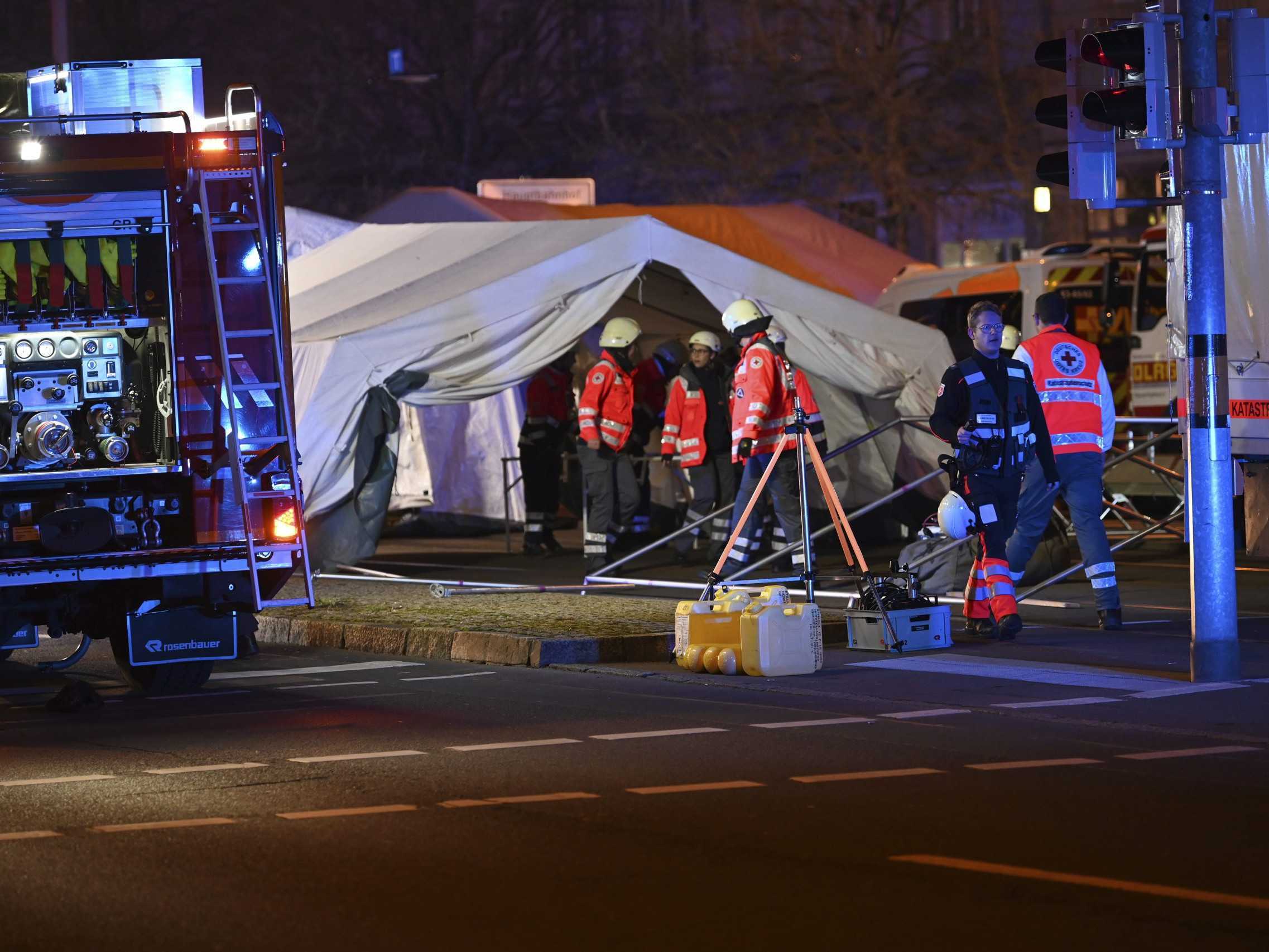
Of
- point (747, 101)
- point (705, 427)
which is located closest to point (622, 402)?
point (705, 427)

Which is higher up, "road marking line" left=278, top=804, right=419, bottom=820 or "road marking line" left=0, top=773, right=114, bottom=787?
"road marking line" left=0, top=773, right=114, bottom=787

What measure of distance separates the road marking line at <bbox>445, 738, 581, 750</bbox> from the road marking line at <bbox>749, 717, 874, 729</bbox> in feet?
2.99

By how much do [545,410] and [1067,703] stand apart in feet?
34.8

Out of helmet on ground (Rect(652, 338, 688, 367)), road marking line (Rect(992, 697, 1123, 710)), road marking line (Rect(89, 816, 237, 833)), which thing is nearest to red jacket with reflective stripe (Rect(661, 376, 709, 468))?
helmet on ground (Rect(652, 338, 688, 367))

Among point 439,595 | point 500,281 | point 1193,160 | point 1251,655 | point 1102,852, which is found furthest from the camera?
point 500,281

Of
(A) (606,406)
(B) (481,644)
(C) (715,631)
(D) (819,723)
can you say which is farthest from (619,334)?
(D) (819,723)

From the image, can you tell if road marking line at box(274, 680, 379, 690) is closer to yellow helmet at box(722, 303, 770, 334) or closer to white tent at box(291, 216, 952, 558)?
white tent at box(291, 216, 952, 558)

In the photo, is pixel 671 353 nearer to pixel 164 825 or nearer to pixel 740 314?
pixel 740 314

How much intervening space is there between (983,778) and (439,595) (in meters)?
7.36

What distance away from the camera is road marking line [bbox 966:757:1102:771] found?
8.25 meters

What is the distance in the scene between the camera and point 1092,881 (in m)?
6.28

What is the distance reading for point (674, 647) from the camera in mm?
11883

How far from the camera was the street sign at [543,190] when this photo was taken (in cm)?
2369

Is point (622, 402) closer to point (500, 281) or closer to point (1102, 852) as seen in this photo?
point (500, 281)
